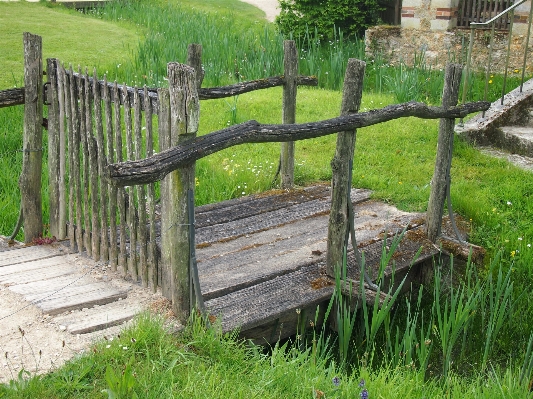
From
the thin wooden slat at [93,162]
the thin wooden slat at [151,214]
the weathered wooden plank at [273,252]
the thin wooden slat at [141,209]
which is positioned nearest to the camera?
the thin wooden slat at [151,214]

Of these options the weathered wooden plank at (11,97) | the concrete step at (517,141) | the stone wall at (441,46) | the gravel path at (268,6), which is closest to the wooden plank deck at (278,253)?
the weathered wooden plank at (11,97)

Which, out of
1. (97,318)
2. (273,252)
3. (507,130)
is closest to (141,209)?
(97,318)

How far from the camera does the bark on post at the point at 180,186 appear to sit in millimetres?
3605

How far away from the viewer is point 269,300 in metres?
A: 4.34

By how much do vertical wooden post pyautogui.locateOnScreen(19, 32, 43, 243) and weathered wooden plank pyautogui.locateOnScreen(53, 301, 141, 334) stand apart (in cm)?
159

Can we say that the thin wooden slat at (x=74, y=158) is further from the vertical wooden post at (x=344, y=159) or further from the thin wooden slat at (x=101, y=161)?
the vertical wooden post at (x=344, y=159)

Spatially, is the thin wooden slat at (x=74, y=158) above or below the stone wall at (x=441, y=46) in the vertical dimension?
below

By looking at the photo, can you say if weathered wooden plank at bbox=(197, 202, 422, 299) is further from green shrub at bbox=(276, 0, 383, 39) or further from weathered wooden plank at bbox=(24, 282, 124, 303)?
green shrub at bbox=(276, 0, 383, 39)

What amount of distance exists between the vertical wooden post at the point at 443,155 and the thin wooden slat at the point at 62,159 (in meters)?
2.85

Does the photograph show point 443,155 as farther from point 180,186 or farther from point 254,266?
point 180,186

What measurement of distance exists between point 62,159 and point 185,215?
5.69 feet

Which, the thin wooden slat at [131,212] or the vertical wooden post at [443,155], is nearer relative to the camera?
the thin wooden slat at [131,212]

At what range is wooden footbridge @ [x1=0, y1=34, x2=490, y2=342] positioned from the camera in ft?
12.4

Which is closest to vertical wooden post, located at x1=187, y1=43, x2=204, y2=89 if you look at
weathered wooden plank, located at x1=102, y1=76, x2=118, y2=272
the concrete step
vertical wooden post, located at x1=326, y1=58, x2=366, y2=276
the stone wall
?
weathered wooden plank, located at x1=102, y1=76, x2=118, y2=272
